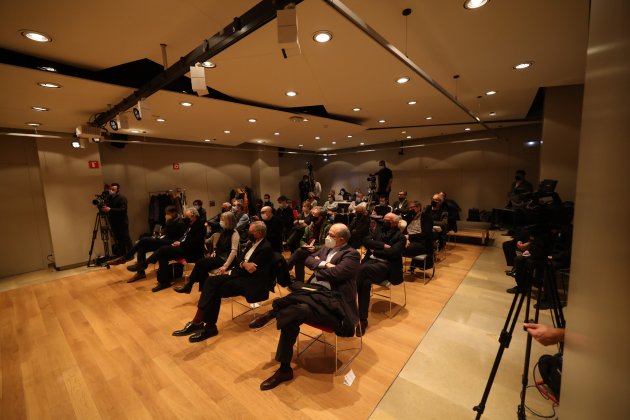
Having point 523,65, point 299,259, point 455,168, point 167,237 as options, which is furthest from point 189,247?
point 455,168

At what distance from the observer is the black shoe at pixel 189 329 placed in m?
3.15

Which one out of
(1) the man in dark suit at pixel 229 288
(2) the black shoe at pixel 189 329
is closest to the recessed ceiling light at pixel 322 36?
(1) the man in dark suit at pixel 229 288

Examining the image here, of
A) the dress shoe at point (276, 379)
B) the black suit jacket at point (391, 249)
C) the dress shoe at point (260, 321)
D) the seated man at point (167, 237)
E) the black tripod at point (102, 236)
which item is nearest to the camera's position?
the dress shoe at point (276, 379)

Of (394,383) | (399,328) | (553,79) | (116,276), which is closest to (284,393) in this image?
(394,383)

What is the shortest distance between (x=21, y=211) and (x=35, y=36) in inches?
215

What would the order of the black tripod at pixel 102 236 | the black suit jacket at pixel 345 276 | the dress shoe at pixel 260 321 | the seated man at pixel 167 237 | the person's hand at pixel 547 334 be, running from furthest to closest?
the black tripod at pixel 102 236 → the seated man at pixel 167 237 → the dress shoe at pixel 260 321 → the black suit jacket at pixel 345 276 → the person's hand at pixel 547 334

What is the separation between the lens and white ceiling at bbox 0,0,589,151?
2.08m

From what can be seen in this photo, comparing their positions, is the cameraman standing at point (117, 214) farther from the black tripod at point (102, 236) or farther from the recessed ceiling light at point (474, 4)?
the recessed ceiling light at point (474, 4)

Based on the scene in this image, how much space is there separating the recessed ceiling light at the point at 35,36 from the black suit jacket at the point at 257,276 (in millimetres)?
2704

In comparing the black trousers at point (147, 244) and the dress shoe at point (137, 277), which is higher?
the black trousers at point (147, 244)

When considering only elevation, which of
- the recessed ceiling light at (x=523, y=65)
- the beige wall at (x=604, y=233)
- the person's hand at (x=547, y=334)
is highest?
the recessed ceiling light at (x=523, y=65)

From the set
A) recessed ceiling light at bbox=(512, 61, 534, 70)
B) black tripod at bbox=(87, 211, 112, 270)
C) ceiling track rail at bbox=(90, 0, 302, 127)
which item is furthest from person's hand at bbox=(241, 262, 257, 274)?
black tripod at bbox=(87, 211, 112, 270)

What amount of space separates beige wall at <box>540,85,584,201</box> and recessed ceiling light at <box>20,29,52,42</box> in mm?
6648

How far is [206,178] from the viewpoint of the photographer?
29.3 ft
